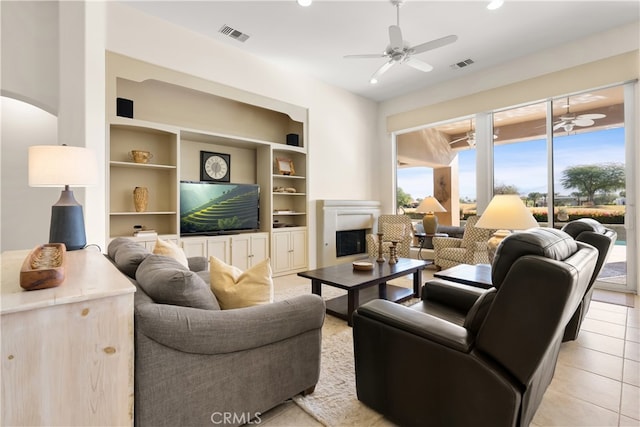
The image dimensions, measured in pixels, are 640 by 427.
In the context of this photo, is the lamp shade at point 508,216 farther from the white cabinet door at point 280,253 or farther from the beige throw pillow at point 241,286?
the white cabinet door at point 280,253

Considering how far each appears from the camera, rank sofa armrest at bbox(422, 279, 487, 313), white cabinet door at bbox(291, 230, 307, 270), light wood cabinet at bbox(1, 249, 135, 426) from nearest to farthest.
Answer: light wood cabinet at bbox(1, 249, 135, 426)
sofa armrest at bbox(422, 279, 487, 313)
white cabinet door at bbox(291, 230, 307, 270)

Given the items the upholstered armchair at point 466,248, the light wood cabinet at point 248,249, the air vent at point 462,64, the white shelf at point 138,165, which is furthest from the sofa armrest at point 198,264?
the air vent at point 462,64

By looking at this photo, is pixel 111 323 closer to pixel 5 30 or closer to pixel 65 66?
pixel 65 66

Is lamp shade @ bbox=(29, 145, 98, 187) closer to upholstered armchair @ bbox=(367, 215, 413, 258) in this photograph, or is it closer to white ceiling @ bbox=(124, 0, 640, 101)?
white ceiling @ bbox=(124, 0, 640, 101)

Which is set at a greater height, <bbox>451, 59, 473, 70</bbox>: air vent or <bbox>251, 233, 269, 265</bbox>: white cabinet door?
<bbox>451, 59, 473, 70</bbox>: air vent

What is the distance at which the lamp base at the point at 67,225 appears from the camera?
205 centimetres

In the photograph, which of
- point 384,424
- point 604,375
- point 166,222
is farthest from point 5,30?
point 604,375

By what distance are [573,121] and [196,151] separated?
537 centimetres

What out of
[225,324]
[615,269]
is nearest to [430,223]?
[615,269]

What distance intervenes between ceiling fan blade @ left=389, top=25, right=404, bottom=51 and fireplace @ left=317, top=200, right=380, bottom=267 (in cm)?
268

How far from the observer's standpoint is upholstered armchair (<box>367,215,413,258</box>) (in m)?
5.11

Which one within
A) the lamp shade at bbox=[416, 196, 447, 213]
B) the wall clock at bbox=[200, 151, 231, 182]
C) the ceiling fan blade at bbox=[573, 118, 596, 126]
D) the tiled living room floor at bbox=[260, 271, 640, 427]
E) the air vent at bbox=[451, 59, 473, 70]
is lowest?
the tiled living room floor at bbox=[260, 271, 640, 427]

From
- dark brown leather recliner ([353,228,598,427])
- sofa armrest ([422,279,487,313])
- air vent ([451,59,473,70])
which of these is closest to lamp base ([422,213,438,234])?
air vent ([451,59,473,70])

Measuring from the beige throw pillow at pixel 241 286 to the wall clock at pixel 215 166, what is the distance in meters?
3.03
